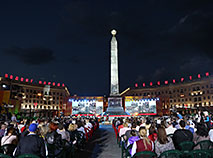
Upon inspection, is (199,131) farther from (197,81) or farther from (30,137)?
(197,81)

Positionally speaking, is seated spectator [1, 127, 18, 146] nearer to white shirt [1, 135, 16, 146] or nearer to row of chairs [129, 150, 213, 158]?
white shirt [1, 135, 16, 146]

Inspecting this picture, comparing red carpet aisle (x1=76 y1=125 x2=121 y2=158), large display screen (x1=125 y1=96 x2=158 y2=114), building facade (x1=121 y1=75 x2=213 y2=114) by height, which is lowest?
red carpet aisle (x1=76 y1=125 x2=121 y2=158)

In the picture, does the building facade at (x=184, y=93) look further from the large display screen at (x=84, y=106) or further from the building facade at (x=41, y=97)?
the building facade at (x=41, y=97)

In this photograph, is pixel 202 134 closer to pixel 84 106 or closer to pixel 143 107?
pixel 84 106

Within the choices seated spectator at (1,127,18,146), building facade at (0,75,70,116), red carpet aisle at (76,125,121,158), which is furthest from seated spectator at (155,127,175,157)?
building facade at (0,75,70,116)

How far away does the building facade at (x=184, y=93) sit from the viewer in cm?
6394

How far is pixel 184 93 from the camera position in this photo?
2876 inches

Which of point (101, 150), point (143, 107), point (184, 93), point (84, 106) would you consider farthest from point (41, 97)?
point (101, 150)

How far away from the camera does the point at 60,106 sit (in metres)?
81.6

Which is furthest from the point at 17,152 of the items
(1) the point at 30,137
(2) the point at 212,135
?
(2) the point at 212,135

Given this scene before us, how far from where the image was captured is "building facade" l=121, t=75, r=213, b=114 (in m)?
63.9

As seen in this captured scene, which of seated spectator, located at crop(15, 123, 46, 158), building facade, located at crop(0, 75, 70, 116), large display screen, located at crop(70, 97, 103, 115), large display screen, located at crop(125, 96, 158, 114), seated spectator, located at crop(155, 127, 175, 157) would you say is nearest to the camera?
seated spectator, located at crop(15, 123, 46, 158)

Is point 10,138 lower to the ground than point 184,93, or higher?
lower

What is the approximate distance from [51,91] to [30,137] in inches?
3104
